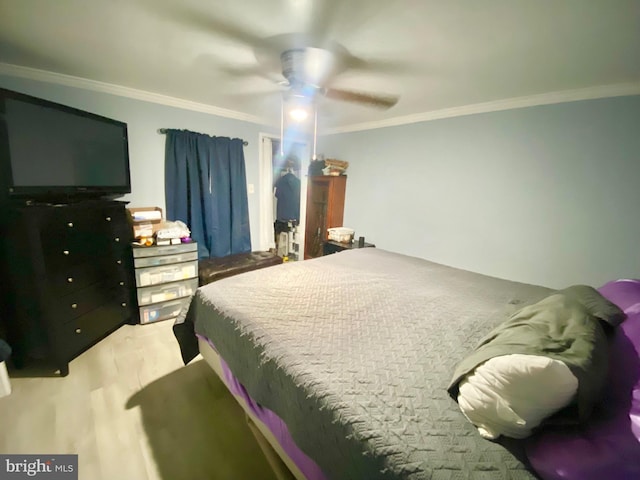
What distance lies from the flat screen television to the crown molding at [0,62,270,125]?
0.42 m

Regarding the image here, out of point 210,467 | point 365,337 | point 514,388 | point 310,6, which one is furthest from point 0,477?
point 310,6

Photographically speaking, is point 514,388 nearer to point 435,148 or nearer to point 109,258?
point 435,148

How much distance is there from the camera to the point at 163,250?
2438mm

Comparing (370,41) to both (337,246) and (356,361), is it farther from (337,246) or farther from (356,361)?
(337,246)

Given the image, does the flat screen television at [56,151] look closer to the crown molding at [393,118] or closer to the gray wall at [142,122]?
the gray wall at [142,122]

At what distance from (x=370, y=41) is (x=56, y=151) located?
7.45ft

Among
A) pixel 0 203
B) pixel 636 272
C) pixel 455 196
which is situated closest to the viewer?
pixel 0 203

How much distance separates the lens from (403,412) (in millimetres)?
823

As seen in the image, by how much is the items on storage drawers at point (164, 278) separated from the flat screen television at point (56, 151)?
67 cm

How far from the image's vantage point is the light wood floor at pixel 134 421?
1267 mm

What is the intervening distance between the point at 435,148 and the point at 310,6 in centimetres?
206

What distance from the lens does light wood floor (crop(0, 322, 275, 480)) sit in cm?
127

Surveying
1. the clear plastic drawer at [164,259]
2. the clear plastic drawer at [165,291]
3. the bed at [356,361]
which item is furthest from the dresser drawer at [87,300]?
the bed at [356,361]

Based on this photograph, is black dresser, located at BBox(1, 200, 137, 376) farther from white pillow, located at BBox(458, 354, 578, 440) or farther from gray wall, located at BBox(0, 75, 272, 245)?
white pillow, located at BBox(458, 354, 578, 440)
